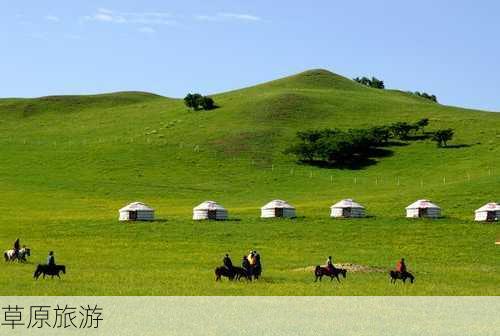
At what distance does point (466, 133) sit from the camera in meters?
137

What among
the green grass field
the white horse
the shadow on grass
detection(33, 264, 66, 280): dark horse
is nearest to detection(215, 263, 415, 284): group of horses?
the green grass field

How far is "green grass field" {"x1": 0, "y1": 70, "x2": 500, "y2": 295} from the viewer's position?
39.9m

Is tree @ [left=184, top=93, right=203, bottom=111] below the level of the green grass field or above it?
above

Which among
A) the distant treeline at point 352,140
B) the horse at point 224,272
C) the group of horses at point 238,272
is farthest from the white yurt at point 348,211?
the distant treeline at point 352,140

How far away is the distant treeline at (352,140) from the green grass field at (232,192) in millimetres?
2711

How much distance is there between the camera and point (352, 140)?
409ft

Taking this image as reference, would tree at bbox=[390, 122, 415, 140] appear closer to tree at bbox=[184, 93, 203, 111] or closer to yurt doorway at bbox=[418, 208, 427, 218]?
tree at bbox=[184, 93, 203, 111]

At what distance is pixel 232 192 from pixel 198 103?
71.7m

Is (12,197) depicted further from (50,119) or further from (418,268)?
(50,119)

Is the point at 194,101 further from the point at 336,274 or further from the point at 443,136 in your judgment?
the point at 336,274

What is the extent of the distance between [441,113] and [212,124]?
1825 inches

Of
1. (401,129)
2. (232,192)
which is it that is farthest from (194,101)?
(232,192)

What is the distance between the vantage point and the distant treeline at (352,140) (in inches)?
4779

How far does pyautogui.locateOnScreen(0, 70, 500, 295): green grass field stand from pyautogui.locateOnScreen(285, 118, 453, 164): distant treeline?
107 inches
